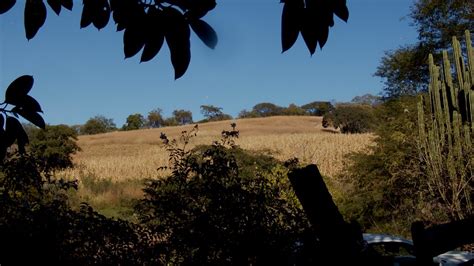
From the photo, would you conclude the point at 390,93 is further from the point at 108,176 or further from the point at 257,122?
the point at 257,122

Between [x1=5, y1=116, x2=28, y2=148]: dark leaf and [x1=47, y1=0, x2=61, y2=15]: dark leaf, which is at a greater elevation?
[x1=47, y1=0, x2=61, y2=15]: dark leaf

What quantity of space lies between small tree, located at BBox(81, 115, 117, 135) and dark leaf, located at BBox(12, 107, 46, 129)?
99.9 m

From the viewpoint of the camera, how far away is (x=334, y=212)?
2969 mm

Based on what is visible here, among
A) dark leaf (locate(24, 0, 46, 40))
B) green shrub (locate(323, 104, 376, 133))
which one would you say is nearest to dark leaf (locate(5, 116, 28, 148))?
dark leaf (locate(24, 0, 46, 40))

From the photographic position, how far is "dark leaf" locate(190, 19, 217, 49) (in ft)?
4.53

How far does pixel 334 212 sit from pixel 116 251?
11.4 feet

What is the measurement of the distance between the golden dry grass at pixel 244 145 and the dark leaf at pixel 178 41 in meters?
23.1

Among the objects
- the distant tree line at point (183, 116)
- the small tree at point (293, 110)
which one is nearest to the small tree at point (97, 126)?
the distant tree line at point (183, 116)

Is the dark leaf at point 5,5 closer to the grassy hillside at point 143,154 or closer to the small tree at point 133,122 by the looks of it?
the grassy hillside at point 143,154

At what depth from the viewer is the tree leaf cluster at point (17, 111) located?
174cm

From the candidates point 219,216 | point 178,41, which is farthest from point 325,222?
point 219,216

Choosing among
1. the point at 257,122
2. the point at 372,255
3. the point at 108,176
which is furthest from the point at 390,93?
the point at 257,122

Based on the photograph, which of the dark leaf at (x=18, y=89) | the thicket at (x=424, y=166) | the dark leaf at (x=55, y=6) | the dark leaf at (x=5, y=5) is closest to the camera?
the dark leaf at (x=5, y=5)

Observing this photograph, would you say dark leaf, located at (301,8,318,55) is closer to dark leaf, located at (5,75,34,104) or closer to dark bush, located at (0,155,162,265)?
dark leaf, located at (5,75,34,104)
